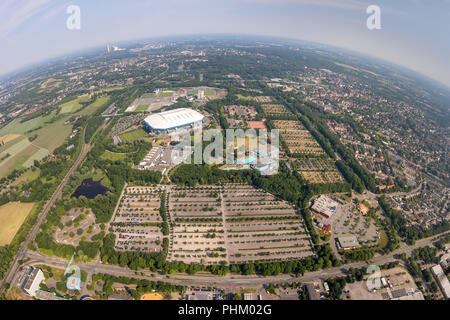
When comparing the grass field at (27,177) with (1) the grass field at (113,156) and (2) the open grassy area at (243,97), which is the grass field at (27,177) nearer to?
(1) the grass field at (113,156)

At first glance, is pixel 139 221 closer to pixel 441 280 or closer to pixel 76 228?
pixel 76 228

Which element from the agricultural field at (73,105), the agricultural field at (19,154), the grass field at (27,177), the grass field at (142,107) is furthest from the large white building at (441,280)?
the agricultural field at (73,105)

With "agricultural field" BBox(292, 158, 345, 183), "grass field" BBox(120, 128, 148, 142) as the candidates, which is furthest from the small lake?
"agricultural field" BBox(292, 158, 345, 183)

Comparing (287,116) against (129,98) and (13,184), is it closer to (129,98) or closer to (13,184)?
(129,98)

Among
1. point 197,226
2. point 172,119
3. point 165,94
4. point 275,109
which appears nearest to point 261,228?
point 197,226

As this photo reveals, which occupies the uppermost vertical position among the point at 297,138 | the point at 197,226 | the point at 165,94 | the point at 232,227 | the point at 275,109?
the point at 165,94

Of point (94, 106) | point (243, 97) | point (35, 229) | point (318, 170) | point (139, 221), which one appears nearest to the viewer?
point (35, 229)

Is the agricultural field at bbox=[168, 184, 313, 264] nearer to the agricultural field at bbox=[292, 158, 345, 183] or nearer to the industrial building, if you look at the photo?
the industrial building
